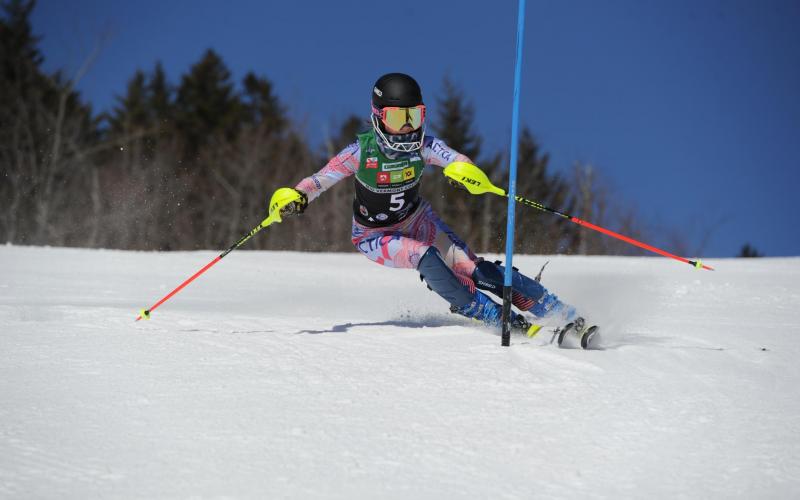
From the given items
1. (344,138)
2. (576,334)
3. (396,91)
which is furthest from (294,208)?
(344,138)

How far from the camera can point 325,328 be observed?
4902 mm

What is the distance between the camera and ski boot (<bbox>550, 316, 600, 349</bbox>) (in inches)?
170

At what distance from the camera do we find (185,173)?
35.0m

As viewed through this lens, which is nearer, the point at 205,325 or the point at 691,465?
the point at 691,465

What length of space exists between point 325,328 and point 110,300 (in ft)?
8.41

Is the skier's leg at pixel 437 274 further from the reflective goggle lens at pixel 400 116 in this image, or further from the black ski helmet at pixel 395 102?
the reflective goggle lens at pixel 400 116

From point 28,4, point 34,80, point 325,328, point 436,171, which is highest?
point 28,4

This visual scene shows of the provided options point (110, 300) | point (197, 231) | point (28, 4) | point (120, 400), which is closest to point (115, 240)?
point (197, 231)

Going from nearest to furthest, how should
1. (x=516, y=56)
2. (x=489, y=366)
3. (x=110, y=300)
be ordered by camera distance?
(x=489, y=366), (x=516, y=56), (x=110, y=300)

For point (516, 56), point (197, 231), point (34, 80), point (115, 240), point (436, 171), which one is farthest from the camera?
point (197, 231)

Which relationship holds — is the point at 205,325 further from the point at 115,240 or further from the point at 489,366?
the point at 115,240

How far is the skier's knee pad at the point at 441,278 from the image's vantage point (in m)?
4.79

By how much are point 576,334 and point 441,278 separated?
0.89 metres

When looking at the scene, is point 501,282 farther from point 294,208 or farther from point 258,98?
point 258,98
